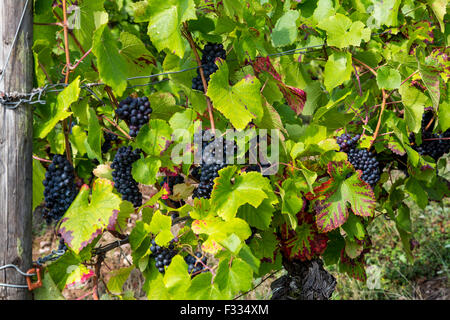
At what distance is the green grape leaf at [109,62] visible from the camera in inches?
45.7

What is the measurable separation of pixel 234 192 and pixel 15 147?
60cm

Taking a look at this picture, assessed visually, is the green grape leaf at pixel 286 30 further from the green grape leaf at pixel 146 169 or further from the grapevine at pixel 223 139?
the green grape leaf at pixel 146 169

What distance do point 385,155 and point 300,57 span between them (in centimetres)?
56

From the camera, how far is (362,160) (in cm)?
158

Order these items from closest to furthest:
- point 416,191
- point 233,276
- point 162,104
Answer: point 233,276 → point 162,104 → point 416,191

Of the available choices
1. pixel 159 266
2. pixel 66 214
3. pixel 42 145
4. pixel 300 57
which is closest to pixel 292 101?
pixel 300 57

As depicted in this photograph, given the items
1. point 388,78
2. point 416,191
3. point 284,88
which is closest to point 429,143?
point 416,191

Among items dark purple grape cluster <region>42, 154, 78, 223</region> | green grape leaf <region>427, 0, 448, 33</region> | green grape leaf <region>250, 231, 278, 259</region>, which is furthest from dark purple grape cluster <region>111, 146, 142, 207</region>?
green grape leaf <region>427, 0, 448, 33</region>

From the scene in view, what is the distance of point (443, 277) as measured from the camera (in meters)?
3.58

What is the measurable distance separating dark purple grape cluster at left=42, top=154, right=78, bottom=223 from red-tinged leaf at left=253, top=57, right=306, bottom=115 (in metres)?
0.70

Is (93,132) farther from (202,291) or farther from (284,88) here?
(284,88)

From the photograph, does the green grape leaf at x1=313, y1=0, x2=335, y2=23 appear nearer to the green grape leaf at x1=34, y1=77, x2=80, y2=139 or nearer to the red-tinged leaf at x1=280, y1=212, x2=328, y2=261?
the red-tinged leaf at x1=280, y1=212, x2=328, y2=261

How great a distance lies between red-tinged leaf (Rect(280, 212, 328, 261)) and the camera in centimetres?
176
